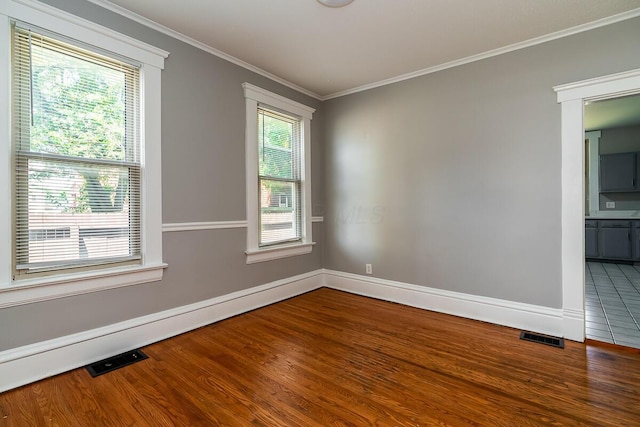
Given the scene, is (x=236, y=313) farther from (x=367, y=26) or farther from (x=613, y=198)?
(x=613, y=198)

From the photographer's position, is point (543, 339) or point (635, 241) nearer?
point (543, 339)

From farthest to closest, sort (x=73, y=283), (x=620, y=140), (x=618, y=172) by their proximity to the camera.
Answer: (x=620, y=140) → (x=618, y=172) → (x=73, y=283)

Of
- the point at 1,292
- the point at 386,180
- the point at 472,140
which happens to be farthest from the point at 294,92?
the point at 1,292

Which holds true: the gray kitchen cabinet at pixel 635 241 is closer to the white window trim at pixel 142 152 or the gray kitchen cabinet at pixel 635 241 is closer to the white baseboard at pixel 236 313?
the white baseboard at pixel 236 313

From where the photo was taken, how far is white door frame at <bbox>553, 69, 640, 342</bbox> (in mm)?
2576

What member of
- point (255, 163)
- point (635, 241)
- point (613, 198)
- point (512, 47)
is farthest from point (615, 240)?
point (255, 163)

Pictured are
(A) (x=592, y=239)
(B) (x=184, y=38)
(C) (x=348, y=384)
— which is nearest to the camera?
(C) (x=348, y=384)

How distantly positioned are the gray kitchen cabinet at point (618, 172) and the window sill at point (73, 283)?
26.3ft

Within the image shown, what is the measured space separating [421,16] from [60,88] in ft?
8.96

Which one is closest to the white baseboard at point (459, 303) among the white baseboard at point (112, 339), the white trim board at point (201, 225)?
the white baseboard at point (112, 339)

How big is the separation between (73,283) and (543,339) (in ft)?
12.3

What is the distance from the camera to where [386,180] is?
3.73 m

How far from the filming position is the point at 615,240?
5672 mm

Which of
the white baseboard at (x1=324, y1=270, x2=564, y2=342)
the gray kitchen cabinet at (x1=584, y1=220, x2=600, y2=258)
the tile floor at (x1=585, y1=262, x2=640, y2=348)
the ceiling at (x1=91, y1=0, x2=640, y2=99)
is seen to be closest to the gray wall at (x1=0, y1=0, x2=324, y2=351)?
the ceiling at (x1=91, y1=0, x2=640, y2=99)
